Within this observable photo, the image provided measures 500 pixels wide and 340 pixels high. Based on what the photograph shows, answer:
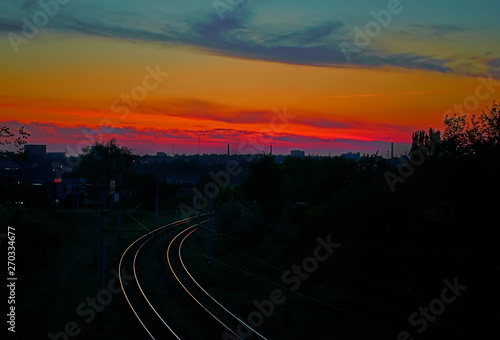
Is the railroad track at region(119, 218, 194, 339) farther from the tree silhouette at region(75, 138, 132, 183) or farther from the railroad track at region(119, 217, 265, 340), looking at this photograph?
the tree silhouette at region(75, 138, 132, 183)

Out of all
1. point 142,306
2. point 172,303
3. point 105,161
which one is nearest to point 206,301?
point 172,303

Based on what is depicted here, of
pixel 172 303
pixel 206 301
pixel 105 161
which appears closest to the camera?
pixel 172 303

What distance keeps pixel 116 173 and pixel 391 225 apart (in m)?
79.0

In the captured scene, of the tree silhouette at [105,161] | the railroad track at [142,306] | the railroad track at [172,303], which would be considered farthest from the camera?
the tree silhouette at [105,161]

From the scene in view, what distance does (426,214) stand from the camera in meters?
19.3

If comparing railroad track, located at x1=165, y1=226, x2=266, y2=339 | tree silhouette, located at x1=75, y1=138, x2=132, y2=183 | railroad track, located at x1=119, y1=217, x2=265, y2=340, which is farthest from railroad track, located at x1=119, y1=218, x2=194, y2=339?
tree silhouette, located at x1=75, y1=138, x2=132, y2=183

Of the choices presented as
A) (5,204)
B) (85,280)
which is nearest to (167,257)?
(85,280)

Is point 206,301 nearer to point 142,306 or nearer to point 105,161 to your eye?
point 142,306

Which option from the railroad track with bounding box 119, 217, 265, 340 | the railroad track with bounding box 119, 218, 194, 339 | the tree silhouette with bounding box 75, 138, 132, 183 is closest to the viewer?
the railroad track with bounding box 119, 218, 194, 339

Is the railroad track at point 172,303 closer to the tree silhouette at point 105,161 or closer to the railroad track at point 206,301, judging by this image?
the railroad track at point 206,301

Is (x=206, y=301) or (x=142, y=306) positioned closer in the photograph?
(x=142, y=306)

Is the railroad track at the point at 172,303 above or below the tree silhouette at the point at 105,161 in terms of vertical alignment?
below

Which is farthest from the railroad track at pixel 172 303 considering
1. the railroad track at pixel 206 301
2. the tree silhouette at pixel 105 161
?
the tree silhouette at pixel 105 161

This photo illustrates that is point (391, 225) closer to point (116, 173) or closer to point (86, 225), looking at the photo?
point (86, 225)
